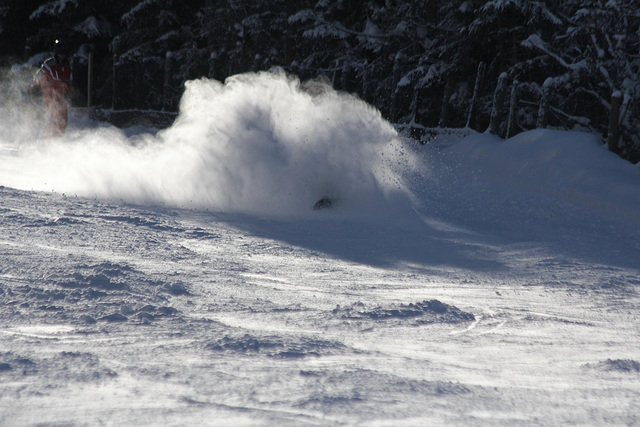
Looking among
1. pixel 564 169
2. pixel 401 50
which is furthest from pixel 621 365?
pixel 401 50

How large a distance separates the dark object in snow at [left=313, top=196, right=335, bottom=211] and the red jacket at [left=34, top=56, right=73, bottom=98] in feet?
23.9

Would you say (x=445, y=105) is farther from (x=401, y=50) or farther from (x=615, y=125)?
(x=615, y=125)

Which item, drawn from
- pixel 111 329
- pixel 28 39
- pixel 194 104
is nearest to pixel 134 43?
pixel 28 39

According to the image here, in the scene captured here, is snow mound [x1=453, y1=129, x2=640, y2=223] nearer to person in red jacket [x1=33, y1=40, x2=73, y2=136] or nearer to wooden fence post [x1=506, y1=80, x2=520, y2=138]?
wooden fence post [x1=506, y1=80, x2=520, y2=138]

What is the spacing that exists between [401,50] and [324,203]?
13182mm

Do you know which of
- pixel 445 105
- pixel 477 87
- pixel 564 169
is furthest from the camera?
pixel 445 105

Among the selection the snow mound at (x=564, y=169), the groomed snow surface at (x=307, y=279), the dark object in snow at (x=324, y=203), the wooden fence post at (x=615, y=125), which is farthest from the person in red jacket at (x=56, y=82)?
the wooden fence post at (x=615, y=125)

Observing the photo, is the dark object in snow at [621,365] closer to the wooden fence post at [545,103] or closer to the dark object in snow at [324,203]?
the dark object in snow at [324,203]

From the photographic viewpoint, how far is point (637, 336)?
3.34 metres

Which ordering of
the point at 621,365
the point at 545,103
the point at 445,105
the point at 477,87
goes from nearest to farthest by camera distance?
the point at 621,365 → the point at 545,103 → the point at 477,87 → the point at 445,105

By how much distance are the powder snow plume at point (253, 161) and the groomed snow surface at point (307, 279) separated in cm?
3

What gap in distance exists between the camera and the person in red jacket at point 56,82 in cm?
1216

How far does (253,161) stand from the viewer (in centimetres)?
796

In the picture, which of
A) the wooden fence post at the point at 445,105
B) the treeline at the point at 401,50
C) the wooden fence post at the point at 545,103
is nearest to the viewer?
the wooden fence post at the point at 545,103
